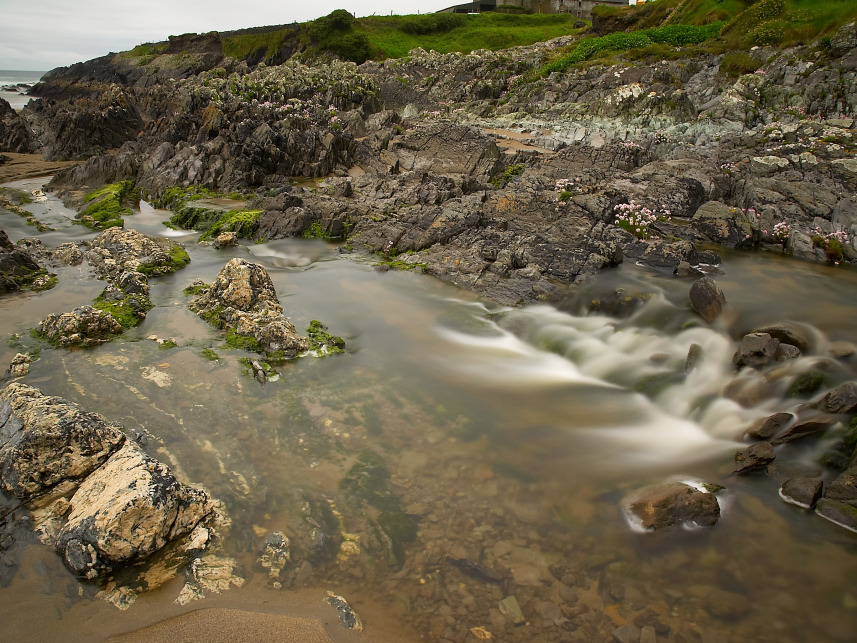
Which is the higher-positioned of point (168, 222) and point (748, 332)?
point (168, 222)

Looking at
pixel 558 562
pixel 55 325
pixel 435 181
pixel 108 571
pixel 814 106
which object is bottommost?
pixel 558 562

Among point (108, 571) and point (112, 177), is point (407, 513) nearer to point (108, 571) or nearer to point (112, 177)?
point (108, 571)

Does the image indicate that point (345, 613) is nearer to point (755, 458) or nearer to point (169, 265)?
point (755, 458)

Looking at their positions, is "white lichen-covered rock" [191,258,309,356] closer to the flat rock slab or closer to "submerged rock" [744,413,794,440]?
"submerged rock" [744,413,794,440]

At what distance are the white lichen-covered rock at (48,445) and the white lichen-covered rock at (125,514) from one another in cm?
33

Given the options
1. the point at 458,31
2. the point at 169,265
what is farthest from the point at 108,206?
the point at 458,31

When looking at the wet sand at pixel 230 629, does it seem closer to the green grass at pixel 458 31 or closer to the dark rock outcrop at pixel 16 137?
the dark rock outcrop at pixel 16 137

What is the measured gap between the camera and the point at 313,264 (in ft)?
51.8

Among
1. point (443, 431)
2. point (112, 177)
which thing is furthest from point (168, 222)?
point (443, 431)

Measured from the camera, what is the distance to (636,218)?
53.5 feet

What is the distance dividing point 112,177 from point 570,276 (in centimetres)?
2376

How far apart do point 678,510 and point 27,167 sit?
37.2m

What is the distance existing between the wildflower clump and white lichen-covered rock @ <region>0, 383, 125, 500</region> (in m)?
14.7

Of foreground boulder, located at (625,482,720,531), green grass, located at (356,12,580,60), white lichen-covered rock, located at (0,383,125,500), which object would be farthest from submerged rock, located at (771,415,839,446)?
green grass, located at (356,12,580,60)
